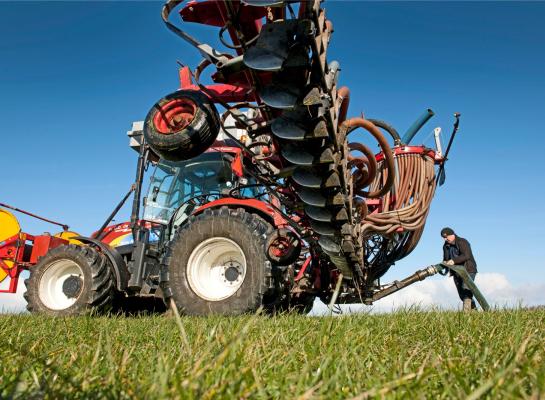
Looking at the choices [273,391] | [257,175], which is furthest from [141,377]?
[257,175]

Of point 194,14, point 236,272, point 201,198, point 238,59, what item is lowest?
point 236,272

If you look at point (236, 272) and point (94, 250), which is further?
point (94, 250)

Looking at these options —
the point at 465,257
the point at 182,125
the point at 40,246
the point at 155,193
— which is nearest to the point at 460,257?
the point at 465,257

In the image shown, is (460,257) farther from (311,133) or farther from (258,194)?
(311,133)

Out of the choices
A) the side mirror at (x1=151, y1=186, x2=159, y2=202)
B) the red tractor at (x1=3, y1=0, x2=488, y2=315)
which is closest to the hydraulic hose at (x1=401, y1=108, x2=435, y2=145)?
the red tractor at (x1=3, y1=0, x2=488, y2=315)

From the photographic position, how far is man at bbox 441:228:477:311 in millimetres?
7344

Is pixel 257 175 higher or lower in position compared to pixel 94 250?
higher

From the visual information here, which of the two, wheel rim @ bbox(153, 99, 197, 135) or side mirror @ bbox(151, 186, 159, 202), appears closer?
wheel rim @ bbox(153, 99, 197, 135)

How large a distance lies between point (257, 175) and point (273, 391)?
3630 millimetres

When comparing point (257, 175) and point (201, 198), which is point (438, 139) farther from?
point (201, 198)

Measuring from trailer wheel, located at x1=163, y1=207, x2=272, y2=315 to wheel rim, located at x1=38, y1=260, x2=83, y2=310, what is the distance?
1.52m

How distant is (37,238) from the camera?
21.5 ft

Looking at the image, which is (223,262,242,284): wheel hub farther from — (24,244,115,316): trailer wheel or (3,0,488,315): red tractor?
(24,244,115,316): trailer wheel

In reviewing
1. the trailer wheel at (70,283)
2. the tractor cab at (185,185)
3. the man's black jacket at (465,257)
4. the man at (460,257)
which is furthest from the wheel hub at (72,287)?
the man's black jacket at (465,257)
